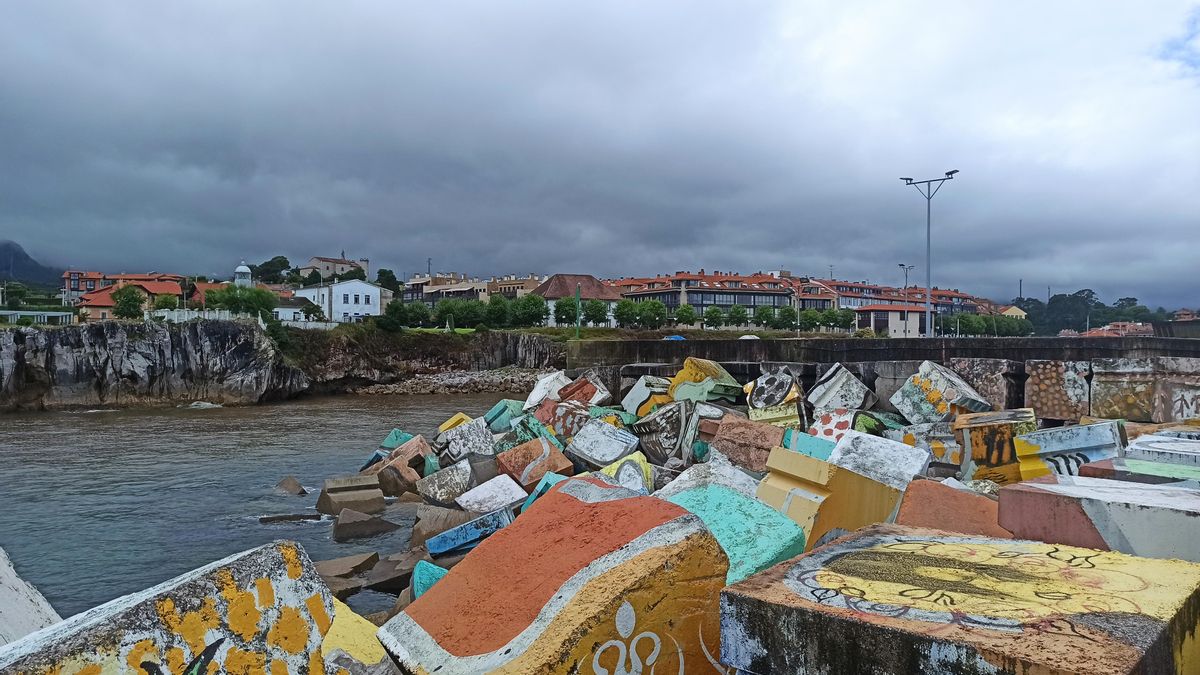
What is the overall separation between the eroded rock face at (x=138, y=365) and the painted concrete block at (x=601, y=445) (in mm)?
35445

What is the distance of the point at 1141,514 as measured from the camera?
254 cm

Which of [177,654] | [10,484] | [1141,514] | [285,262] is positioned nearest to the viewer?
[177,654]

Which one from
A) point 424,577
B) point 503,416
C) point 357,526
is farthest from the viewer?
point 503,416

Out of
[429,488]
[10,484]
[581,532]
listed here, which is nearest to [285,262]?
[10,484]

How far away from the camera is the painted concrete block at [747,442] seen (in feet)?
26.4

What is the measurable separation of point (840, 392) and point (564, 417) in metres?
4.75

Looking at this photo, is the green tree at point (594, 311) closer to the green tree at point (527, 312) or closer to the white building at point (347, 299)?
the green tree at point (527, 312)

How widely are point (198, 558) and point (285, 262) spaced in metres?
136

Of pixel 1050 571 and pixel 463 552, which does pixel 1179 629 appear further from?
pixel 463 552

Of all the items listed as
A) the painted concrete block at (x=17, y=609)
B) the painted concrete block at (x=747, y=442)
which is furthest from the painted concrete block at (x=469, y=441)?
the painted concrete block at (x=17, y=609)

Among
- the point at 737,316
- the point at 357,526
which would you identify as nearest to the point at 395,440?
the point at 357,526

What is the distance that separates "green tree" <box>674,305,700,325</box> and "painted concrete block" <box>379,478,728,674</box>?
2979 inches

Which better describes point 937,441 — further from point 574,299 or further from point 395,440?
point 574,299

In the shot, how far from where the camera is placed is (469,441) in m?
12.3
